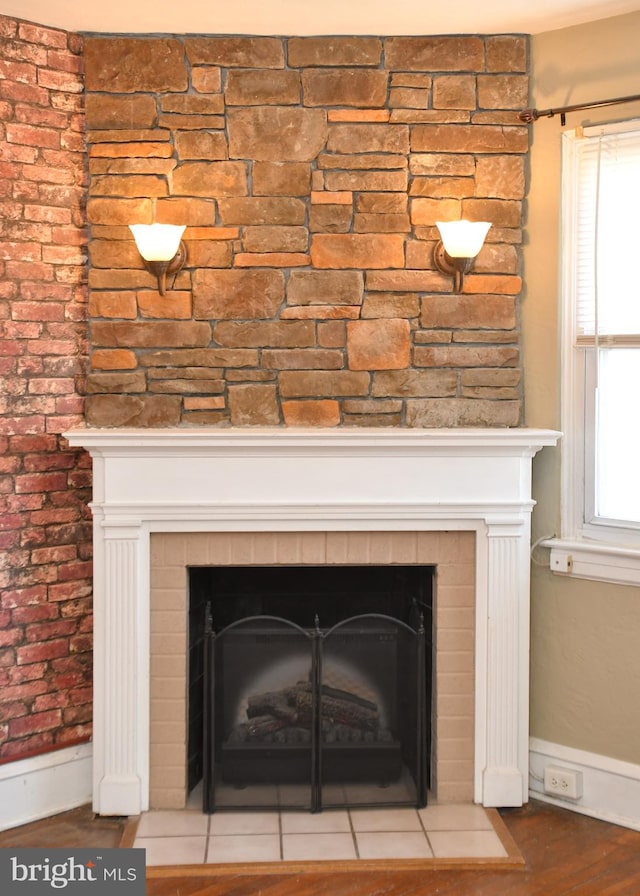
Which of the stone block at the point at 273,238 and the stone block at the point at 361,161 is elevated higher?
the stone block at the point at 361,161

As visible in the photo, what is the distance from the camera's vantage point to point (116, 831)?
3.21 m

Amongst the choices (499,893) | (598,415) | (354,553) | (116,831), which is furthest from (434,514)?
(116,831)

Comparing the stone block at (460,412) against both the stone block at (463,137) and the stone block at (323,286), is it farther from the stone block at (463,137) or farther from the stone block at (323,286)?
the stone block at (463,137)

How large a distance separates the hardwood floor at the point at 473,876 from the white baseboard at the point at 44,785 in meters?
0.08

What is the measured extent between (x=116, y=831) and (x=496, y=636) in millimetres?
1384

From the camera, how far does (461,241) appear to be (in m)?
3.19

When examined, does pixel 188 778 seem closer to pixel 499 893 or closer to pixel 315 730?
pixel 315 730

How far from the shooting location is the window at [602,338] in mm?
3227

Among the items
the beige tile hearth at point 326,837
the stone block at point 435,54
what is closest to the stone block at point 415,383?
the stone block at point 435,54

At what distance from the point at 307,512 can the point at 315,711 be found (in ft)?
2.20

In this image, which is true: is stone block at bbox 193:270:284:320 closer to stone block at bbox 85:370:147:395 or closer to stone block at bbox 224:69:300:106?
stone block at bbox 85:370:147:395

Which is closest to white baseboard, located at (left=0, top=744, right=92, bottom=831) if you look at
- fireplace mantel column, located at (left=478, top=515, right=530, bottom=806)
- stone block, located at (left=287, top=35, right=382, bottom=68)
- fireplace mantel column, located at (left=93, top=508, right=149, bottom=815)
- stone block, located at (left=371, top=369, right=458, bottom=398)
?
fireplace mantel column, located at (left=93, top=508, right=149, bottom=815)

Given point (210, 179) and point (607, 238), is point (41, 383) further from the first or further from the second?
point (607, 238)

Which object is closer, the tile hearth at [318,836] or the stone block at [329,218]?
the tile hearth at [318,836]
